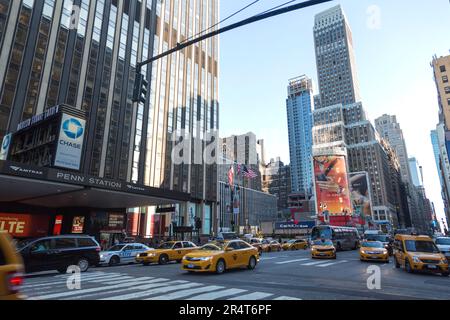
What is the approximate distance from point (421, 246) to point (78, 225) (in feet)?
103

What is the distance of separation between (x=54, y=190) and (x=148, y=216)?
2564cm

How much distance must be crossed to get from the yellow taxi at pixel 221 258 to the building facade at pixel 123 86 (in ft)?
46.9

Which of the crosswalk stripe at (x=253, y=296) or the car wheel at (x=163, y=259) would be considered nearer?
the crosswalk stripe at (x=253, y=296)

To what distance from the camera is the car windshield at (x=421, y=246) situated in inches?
570

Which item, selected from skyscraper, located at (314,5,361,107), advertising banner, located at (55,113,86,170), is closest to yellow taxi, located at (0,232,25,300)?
advertising banner, located at (55,113,86,170)

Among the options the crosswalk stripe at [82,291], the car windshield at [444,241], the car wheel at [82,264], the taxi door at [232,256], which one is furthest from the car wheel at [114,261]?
the car windshield at [444,241]

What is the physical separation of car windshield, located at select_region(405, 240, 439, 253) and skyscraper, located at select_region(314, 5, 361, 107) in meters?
172

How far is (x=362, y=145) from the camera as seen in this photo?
481 ft

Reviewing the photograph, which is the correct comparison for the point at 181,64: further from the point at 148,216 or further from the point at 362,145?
the point at 362,145

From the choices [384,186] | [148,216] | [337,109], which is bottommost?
[148,216]

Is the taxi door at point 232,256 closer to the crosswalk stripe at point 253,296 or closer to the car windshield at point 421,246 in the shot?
the crosswalk stripe at point 253,296

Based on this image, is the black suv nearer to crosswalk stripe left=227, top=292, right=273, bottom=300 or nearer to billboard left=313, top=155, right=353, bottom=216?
crosswalk stripe left=227, top=292, right=273, bottom=300

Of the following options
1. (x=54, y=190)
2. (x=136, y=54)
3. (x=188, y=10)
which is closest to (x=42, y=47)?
(x=136, y=54)

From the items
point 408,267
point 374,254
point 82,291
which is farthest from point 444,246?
point 82,291
